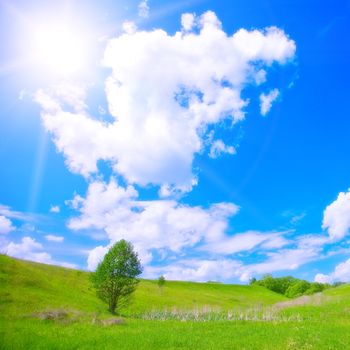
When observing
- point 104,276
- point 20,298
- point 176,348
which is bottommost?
point 176,348

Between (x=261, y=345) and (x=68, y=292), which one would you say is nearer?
(x=261, y=345)

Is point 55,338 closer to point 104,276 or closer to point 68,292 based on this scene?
point 104,276

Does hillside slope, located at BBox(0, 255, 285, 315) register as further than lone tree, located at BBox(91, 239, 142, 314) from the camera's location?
No

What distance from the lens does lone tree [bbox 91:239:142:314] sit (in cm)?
5288

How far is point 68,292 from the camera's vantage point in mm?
64562

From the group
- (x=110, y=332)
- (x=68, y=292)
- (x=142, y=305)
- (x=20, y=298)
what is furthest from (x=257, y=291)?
(x=110, y=332)

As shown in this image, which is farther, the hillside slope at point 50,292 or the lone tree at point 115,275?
the lone tree at point 115,275

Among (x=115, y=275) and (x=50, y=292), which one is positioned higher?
(x=115, y=275)

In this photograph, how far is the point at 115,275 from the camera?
174ft

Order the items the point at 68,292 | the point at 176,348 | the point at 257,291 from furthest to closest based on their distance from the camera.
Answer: the point at 257,291 < the point at 68,292 < the point at 176,348

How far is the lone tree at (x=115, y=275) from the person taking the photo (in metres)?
52.9

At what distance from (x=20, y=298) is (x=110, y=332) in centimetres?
2524

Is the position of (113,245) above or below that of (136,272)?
above

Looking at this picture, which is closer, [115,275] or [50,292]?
[115,275]
